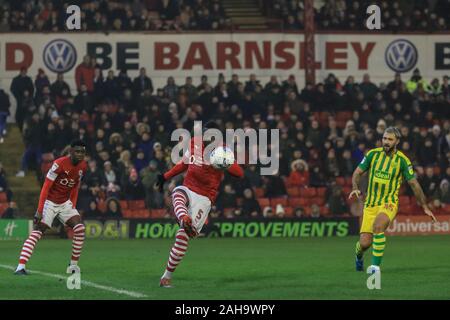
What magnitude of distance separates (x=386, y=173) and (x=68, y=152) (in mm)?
5051

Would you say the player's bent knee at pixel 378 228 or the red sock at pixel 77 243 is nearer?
the player's bent knee at pixel 378 228

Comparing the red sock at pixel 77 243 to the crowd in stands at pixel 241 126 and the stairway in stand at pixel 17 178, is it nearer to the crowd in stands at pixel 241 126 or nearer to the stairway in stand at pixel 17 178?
the crowd in stands at pixel 241 126

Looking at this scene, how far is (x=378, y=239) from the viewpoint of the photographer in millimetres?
17250

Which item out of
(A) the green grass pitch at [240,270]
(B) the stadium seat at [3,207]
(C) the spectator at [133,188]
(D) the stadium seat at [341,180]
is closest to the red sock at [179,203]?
(A) the green grass pitch at [240,270]

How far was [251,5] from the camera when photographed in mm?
41312

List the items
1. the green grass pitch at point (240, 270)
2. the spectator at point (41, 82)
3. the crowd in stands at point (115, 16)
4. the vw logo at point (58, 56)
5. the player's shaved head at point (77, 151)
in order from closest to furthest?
the green grass pitch at point (240, 270) < the player's shaved head at point (77, 151) < the spectator at point (41, 82) < the crowd in stands at point (115, 16) < the vw logo at point (58, 56)

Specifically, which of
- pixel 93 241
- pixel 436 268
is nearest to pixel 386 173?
pixel 436 268

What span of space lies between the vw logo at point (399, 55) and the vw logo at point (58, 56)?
10791 millimetres

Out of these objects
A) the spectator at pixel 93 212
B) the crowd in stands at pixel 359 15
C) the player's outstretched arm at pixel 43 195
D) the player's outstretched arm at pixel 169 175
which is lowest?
the spectator at pixel 93 212

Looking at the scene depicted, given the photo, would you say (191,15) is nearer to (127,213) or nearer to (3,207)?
(127,213)

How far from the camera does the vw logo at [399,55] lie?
39.6 meters

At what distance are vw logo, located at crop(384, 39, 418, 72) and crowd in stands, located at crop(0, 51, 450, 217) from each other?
3.97 m

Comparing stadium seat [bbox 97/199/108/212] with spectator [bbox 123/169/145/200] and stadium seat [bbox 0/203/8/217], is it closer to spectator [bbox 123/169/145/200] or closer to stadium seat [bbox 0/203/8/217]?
spectator [bbox 123/169/145/200]
